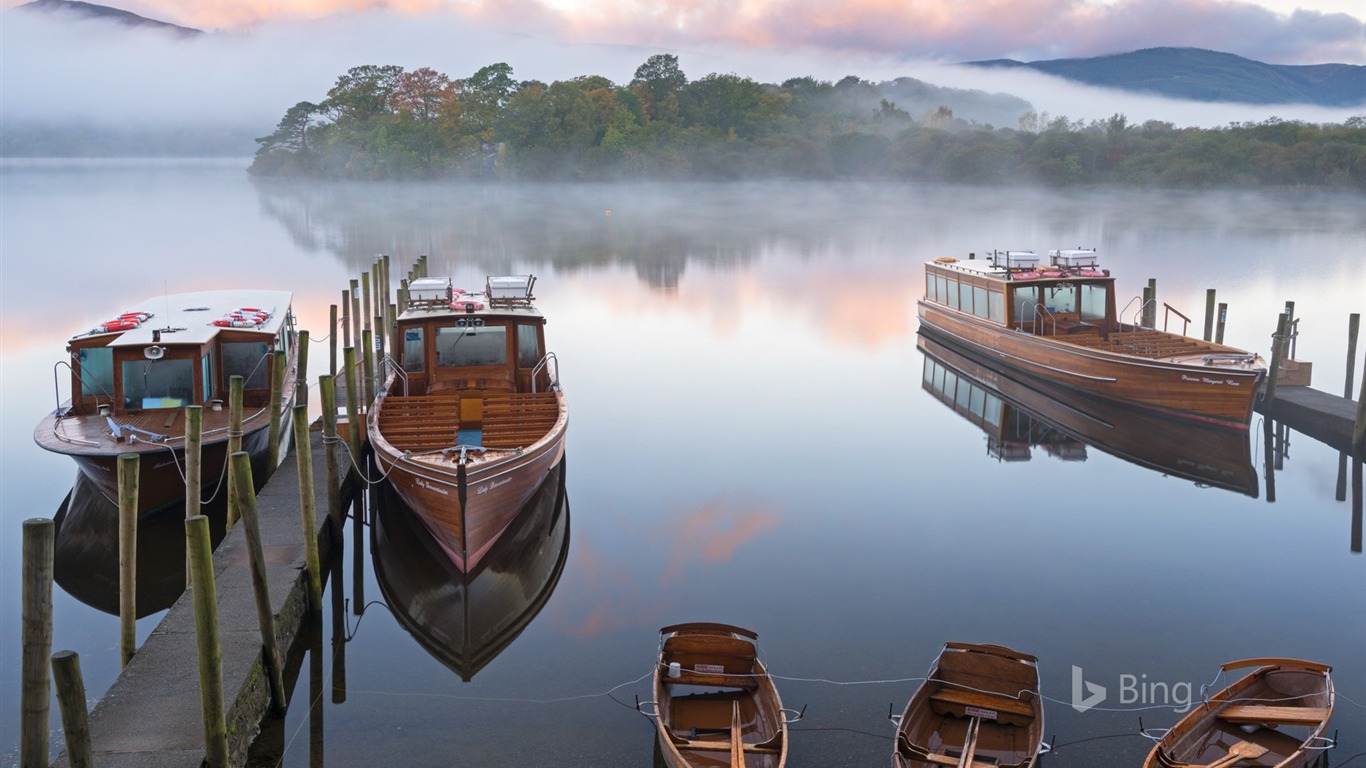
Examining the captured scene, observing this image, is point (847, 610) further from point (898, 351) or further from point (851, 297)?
point (851, 297)

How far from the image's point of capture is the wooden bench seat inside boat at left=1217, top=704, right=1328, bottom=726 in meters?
12.5

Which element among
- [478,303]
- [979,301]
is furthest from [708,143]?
[478,303]

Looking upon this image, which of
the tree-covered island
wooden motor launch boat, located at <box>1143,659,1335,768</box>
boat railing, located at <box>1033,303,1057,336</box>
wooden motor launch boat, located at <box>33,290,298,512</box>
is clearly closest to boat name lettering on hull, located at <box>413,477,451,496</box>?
wooden motor launch boat, located at <box>33,290,298,512</box>

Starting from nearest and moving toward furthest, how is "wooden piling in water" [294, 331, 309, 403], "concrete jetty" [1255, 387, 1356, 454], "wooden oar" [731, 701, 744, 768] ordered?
"wooden oar" [731, 701, 744, 768]
"wooden piling in water" [294, 331, 309, 403]
"concrete jetty" [1255, 387, 1356, 454]

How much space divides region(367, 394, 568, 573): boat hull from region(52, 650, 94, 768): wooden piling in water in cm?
767

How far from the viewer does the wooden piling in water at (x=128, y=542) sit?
40.2ft

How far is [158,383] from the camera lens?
70.9ft

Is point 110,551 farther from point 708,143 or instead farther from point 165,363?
point 708,143

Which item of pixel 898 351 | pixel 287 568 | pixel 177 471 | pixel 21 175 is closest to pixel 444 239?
pixel 898 351

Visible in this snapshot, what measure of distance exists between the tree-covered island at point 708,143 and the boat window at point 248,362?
335ft

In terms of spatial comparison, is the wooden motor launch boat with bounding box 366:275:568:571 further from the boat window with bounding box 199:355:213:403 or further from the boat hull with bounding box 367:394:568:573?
the boat window with bounding box 199:355:213:403

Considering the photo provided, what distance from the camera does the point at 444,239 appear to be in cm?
7794

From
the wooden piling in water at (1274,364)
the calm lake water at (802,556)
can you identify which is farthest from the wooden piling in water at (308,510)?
the wooden piling in water at (1274,364)

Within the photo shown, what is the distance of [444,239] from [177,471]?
5926cm
